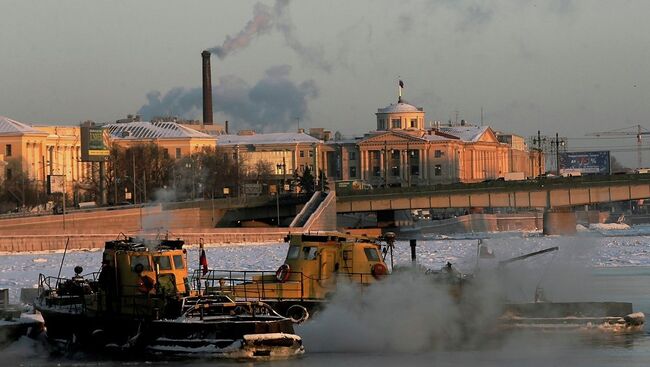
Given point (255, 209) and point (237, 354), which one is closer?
point (237, 354)

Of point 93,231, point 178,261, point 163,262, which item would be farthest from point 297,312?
point 93,231

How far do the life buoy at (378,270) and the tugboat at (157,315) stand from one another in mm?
5733

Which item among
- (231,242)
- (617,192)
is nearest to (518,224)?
(617,192)

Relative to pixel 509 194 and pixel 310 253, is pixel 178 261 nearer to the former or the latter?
pixel 310 253

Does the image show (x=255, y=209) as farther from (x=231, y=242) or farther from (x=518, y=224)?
(x=518, y=224)

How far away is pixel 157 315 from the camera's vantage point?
133ft

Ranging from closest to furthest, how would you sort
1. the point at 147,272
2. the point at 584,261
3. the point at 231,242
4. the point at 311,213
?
1. the point at 147,272
2. the point at 584,261
3. the point at 231,242
4. the point at 311,213

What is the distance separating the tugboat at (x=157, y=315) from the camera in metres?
38.8

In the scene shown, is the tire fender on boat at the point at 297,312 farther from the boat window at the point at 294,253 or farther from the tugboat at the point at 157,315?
the tugboat at the point at 157,315

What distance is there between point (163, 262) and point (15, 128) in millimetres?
145845

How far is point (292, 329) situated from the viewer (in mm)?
39844

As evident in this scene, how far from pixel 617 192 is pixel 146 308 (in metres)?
110

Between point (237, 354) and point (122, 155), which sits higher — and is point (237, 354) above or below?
below

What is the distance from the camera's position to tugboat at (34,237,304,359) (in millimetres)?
38844
